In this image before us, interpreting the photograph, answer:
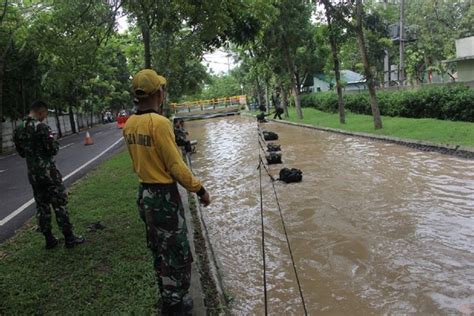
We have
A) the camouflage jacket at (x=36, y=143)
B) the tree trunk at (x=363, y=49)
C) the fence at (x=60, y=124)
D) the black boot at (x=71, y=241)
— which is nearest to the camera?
the camouflage jacket at (x=36, y=143)

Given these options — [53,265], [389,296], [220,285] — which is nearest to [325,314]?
[389,296]

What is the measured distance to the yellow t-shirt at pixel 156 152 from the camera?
10.3 ft

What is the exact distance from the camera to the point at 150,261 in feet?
15.5

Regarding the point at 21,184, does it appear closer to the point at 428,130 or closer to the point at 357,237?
the point at 357,237

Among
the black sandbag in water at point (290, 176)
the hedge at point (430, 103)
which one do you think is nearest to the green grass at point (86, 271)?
the black sandbag in water at point (290, 176)

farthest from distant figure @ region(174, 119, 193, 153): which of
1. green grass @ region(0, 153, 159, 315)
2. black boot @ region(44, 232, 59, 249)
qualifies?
black boot @ region(44, 232, 59, 249)

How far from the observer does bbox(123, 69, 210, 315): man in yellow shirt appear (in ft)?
10.3

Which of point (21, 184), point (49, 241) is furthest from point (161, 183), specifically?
point (21, 184)

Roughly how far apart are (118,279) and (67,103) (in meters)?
31.5

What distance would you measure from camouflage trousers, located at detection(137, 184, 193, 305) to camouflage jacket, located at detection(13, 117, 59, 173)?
2.19m

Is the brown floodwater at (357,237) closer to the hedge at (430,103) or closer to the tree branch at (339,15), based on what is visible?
the hedge at (430,103)

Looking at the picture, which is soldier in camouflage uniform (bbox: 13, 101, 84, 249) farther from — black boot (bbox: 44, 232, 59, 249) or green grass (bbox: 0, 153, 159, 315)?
green grass (bbox: 0, 153, 159, 315)

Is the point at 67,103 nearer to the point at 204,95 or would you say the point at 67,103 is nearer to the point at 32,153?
the point at 32,153

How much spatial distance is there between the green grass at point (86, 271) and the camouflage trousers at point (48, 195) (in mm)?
354
